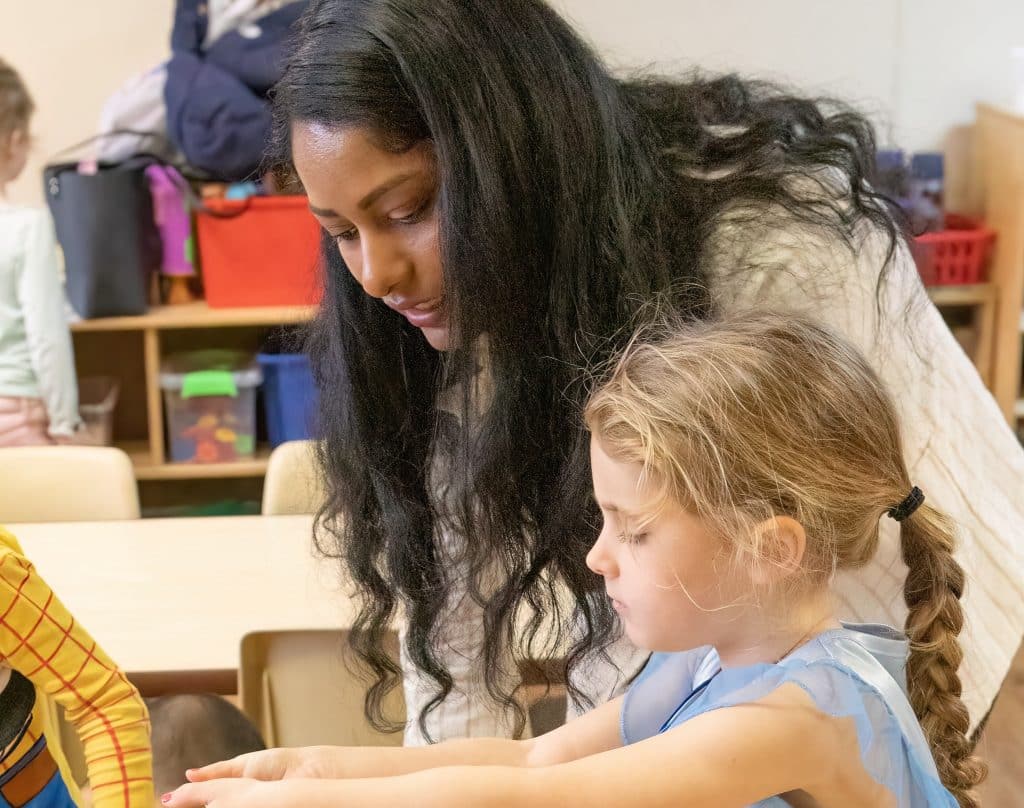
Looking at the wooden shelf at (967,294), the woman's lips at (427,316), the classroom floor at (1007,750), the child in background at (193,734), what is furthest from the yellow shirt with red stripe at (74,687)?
the wooden shelf at (967,294)

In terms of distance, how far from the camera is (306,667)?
155cm

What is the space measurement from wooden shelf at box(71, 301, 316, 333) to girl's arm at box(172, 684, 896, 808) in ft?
6.86

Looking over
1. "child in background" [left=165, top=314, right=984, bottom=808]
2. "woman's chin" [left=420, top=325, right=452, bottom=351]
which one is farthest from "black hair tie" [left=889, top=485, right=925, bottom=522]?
"woman's chin" [left=420, top=325, right=452, bottom=351]

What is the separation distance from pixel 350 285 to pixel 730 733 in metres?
0.54

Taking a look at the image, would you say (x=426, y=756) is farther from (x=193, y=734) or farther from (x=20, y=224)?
(x=20, y=224)

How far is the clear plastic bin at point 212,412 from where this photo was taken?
2.90m

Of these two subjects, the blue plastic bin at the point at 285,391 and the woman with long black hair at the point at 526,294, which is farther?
the blue plastic bin at the point at 285,391

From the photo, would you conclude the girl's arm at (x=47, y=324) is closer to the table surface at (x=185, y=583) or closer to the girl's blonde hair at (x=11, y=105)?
the girl's blonde hair at (x=11, y=105)

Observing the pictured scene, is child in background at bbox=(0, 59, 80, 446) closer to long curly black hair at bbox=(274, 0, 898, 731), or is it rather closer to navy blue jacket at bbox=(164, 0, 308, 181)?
navy blue jacket at bbox=(164, 0, 308, 181)

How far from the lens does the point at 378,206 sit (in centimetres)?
92

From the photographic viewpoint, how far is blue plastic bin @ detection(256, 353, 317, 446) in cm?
287

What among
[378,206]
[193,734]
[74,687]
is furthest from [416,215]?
[193,734]

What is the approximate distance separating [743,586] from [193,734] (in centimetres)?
68

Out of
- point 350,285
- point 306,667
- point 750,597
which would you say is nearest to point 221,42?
point 306,667
